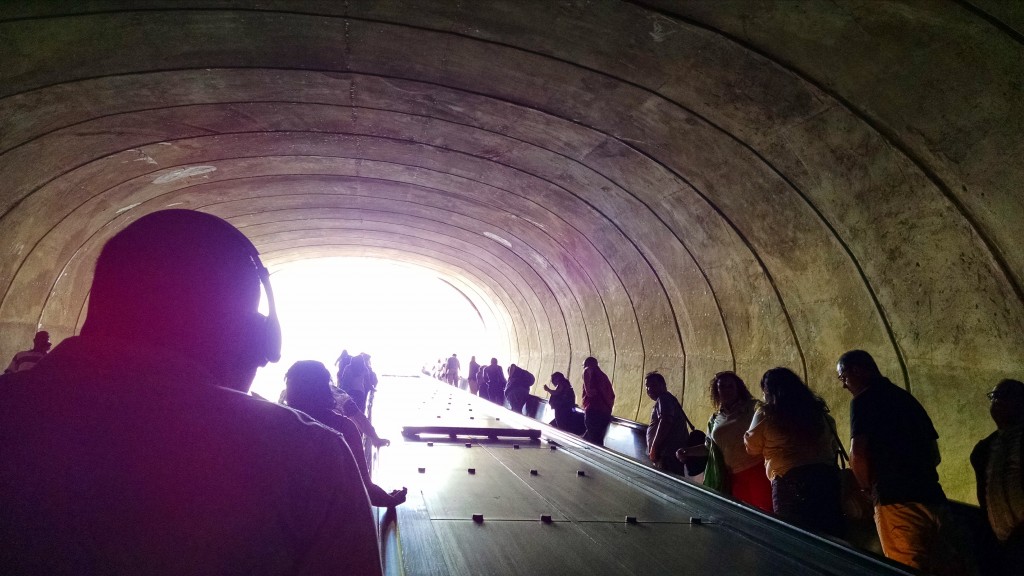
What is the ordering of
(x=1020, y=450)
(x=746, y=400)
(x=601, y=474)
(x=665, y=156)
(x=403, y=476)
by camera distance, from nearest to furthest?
(x=1020, y=450) → (x=403, y=476) → (x=601, y=474) → (x=746, y=400) → (x=665, y=156)

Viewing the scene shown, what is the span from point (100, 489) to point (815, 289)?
937 cm

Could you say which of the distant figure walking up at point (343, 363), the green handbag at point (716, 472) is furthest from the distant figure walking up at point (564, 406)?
the green handbag at point (716, 472)

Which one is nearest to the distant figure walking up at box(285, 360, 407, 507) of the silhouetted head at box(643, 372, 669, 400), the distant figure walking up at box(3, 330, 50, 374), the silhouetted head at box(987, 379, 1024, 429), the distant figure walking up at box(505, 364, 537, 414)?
the silhouetted head at box(643, 372, 669, 400)

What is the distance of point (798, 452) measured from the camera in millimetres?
4289

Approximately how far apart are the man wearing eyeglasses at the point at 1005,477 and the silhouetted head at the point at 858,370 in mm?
779

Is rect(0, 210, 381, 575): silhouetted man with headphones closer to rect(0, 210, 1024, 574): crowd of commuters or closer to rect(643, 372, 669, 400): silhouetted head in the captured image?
rect(0, 210, 1024, 574): crowd of commuters

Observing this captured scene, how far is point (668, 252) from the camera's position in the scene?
40.0ft

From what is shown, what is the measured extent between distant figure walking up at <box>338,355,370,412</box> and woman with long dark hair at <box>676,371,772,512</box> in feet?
18.6

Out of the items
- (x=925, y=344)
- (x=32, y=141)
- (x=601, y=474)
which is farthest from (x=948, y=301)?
(x=32, y=141)

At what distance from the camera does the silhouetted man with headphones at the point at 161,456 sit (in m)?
1.20

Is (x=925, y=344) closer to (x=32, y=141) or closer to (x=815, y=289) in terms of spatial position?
(x=815, y=289)

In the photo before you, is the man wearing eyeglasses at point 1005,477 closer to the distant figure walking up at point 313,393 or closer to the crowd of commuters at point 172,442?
the distant figure walking up at point 313,393

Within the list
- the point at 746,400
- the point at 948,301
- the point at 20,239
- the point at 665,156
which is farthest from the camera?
the point at 20,239

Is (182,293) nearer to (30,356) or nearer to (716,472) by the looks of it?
(716,472)
